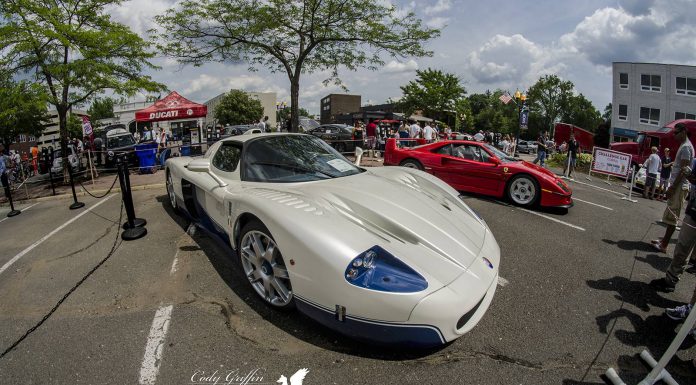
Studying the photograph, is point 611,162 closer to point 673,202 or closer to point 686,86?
point 673,202

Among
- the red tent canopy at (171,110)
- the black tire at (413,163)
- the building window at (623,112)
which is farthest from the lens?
the building window at (623,112)

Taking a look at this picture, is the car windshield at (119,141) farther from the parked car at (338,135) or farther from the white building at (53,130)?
the parked car at (338,135)

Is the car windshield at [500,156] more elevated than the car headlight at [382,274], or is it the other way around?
the car windshield at [500,156]

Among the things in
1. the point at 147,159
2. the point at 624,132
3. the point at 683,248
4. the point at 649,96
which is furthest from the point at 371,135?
the point at 649,96

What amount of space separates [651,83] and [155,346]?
148ft

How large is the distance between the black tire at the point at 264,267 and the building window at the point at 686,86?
4372 cm

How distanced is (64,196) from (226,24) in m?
6.52

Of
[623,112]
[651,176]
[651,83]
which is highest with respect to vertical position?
[651,83]

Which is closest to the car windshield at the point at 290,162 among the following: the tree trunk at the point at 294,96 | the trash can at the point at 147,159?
the tree trunk at the point at 294,96

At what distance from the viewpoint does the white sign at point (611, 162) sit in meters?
11.4

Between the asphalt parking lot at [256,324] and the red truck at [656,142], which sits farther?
the red truck at [656,142]

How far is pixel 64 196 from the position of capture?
8.64 meters

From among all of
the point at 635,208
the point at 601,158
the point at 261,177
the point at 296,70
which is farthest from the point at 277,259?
the point at 601,158

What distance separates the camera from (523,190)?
6.64 metres
